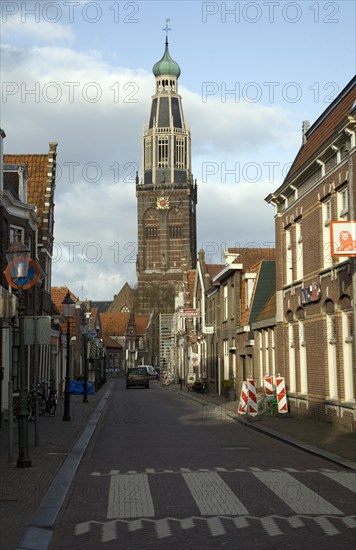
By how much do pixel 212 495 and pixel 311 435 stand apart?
8.77 metres

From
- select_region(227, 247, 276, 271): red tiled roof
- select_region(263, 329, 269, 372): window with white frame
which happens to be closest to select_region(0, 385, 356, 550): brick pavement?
select_region(263, 329, 269, 372): window with white frame

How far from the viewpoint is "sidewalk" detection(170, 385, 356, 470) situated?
50.4 ft

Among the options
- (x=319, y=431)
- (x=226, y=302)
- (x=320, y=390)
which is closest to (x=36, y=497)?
(x=319, y=431)

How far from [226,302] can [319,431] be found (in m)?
22.7

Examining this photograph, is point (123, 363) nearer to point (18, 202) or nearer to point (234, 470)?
point (18, 202)

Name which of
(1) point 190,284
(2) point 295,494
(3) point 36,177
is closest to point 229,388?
(3) point 36,177

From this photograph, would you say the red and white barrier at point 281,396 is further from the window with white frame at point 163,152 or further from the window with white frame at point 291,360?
the window with white frame at point 163,152

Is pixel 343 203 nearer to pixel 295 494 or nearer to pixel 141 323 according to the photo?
pixel 295 494

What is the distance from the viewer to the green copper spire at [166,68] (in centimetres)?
15762

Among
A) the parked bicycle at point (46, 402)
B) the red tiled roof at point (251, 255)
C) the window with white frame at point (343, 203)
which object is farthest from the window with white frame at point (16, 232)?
the red tiled roof at point (251, 255)

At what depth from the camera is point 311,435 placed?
1931cm

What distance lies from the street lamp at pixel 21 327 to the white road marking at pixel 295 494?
4125 mm

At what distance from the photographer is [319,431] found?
20359 mm

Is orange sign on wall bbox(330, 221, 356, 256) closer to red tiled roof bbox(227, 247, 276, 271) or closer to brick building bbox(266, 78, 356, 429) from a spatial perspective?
brick building bbox(266, 78, 356, 429)
